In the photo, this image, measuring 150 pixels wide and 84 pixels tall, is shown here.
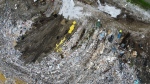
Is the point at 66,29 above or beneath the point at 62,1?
beneath

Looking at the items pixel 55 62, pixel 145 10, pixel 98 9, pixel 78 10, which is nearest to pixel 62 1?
pixel 78 10

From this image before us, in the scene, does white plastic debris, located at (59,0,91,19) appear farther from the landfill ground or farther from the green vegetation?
the green vegetation

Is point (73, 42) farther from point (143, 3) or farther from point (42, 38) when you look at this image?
point (143, 3)

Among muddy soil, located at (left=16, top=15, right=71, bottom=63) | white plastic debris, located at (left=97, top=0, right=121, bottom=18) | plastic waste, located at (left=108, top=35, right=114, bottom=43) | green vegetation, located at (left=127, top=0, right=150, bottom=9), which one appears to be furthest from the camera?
muddy soil, located at (left=16, top=15, right=71, bottom=63)

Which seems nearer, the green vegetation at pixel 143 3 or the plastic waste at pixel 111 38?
the green vegetation at pixel 143 3

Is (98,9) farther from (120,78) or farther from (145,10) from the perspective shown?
(120,78)

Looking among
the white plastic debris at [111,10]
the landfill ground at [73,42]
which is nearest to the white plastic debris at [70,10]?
the landfill ground at [73,42]

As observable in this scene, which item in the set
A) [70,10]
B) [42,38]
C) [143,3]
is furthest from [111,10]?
[42,38]

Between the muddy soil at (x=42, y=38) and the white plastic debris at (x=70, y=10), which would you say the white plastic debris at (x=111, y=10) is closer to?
the white plastic debris at (x=70, y=10)

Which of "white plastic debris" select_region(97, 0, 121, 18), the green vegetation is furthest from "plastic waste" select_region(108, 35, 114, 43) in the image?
the green vegetation
